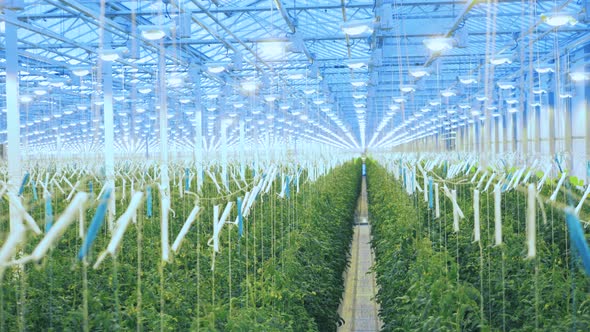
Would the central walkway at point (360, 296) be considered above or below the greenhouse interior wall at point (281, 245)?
Result: below

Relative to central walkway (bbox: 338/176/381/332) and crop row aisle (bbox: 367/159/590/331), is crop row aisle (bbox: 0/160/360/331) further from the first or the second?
crop row aisle (bbox: 367/159/590/331)

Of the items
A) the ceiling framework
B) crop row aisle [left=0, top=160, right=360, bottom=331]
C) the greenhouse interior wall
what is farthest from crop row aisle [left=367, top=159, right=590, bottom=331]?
the ceiling framework

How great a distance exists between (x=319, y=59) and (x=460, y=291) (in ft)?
55.8

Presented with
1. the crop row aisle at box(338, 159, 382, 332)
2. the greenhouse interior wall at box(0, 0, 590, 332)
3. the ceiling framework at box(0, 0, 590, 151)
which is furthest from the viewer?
the ceiling framework at box(0, 0, 590, 151)

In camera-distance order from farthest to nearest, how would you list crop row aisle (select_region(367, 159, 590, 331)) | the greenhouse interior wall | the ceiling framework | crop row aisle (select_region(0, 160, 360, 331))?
the ceiling framework → the greenhouse interior wall → crop row aisle (select_region(367, 159, 590, 331)) → crop row aisle (select_region(0, 160, 360, 331))

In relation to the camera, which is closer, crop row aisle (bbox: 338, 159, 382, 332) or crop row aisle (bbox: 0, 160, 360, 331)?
crop row aisle (bbox: 0, 160, 360, 331)

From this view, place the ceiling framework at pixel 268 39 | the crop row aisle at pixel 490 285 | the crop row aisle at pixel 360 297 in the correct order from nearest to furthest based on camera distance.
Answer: the crop row aisle at pixel 490 285
the crop row aisle at pixel 360 297
the ceiling framework at pixel 268 39

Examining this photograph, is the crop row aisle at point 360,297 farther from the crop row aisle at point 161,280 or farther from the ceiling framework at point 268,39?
the ceiling framework at point 268,39

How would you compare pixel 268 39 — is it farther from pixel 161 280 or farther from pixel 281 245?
pixel 161 280

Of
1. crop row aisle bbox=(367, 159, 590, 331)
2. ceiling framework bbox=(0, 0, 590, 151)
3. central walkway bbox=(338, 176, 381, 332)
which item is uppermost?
ceiling framework bbox=(0, 0, 590, 151)

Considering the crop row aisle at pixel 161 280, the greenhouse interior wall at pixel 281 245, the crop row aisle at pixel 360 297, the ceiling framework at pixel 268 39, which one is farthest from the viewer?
the ceiling framework at pixel 268 39

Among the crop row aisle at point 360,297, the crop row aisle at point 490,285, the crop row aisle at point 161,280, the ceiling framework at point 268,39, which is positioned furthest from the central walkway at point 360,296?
the ceiling framework at point 268,39

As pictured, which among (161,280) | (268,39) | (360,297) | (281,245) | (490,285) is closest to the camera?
(161,280)

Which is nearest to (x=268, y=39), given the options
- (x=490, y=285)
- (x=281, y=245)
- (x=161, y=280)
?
(x=281, y=245)
